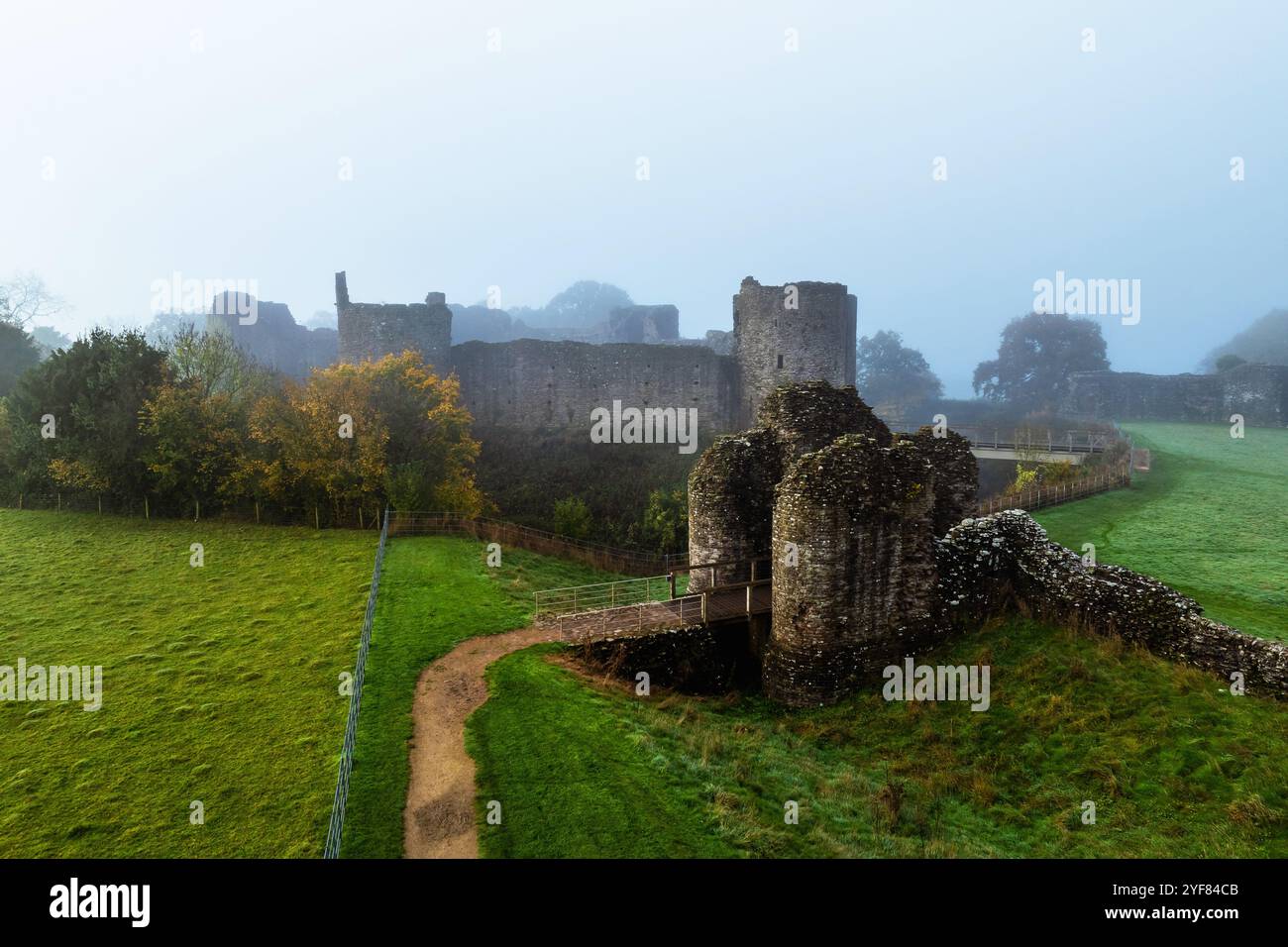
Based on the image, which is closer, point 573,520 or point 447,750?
point 447,750

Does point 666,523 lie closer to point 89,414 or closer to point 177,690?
point 177,690

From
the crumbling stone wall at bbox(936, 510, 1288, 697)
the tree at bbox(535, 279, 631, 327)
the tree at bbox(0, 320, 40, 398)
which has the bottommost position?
the crumbling stone wall at bbox(936, 510, 1288, 697)

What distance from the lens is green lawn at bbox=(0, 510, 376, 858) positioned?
939 centimetres

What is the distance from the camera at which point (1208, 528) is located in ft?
73.7

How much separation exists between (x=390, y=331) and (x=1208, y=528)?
38378 millimetres

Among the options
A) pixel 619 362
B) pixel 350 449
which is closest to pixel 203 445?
pixel 350 449

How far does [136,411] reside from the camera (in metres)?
26.6

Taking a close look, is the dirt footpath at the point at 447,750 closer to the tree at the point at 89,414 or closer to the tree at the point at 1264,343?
the tree at the point at 89,414

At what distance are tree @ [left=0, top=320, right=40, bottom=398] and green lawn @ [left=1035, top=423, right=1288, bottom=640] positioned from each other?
50584 mm

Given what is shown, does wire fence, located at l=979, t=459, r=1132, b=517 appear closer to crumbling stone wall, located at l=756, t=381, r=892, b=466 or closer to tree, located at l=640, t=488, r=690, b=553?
crumbling stone wall, located at l=756, t=381, r=892, b=466

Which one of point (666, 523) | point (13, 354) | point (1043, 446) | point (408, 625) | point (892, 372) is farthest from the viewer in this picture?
point (892, 372)

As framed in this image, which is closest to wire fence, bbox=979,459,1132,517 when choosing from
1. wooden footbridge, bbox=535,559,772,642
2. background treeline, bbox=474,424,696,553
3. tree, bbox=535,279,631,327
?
background treeline, bbox=474,424,696,553

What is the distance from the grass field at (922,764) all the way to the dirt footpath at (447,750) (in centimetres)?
28

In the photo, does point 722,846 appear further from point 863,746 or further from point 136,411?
point 136,411
